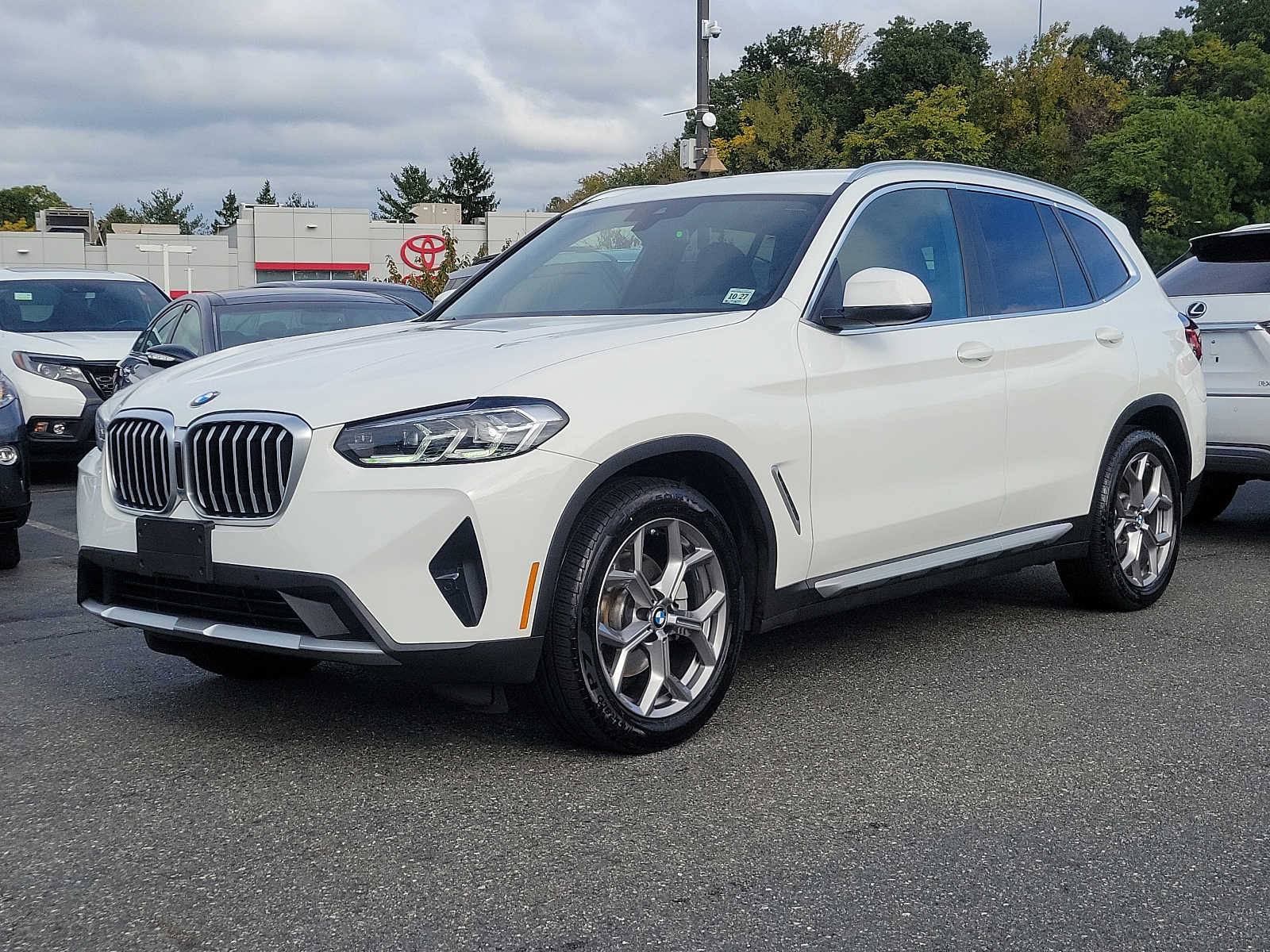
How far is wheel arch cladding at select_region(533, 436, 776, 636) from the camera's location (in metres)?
3.75

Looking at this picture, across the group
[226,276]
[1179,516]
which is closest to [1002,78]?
[226,276]

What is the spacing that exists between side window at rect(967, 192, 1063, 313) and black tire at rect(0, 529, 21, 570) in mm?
5014

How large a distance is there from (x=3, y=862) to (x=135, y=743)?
0.94 m

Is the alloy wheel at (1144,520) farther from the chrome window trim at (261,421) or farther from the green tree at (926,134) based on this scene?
the green tree at (926,134)

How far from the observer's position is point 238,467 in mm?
3795

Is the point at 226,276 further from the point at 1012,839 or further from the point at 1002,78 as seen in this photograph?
the point at 1012,839

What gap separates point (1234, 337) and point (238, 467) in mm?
5746

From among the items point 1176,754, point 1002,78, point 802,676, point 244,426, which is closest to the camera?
point 244,426

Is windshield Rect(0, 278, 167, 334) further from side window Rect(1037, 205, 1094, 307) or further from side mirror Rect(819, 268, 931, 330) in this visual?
side mirror Rect(819, 268, 931, 330)

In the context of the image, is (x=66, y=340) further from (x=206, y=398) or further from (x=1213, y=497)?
(x=1213, y=497)

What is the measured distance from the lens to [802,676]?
5012 mm

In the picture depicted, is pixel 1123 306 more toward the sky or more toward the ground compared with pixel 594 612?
more toward the sky

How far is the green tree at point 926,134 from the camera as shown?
69.6 m

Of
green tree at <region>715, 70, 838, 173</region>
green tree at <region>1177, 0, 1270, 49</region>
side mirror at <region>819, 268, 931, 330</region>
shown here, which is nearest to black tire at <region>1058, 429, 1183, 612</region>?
side mirror at <region>819, 268, 931, 330</region>
